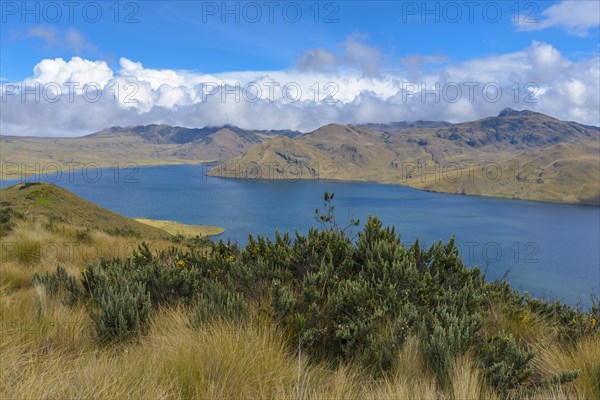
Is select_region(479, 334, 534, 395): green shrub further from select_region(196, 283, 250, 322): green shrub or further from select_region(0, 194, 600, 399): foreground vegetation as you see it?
select_region(196, 283, 250, 322): green shrub

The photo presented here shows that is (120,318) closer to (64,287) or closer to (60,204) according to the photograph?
(64,287)

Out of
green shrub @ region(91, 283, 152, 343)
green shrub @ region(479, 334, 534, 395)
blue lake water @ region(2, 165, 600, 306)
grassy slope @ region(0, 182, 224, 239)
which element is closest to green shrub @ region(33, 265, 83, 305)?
green shrub @ region(91, 283, 152, 343)

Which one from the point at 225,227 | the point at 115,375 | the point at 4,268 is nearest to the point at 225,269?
the point at 115,375

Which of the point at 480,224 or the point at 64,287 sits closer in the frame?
the point at 64,287

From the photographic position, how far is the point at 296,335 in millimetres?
4594

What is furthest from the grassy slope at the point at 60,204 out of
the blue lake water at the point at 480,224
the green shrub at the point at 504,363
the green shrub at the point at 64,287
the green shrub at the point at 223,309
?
the green shrub at the point at 504,363

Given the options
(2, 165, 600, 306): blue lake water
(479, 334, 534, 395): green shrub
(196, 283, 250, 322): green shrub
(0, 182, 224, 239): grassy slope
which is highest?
(196, 283, 250, 322): green shrub

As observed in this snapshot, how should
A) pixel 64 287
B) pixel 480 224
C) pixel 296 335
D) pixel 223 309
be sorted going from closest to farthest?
pixel 296 335
pixel 223 309
pixel 64 287
pixel 480 224

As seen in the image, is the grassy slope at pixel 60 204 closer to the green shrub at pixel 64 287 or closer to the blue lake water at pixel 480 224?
the blue lake water at pixel 480 224

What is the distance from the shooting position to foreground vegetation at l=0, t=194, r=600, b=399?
344 centimetres

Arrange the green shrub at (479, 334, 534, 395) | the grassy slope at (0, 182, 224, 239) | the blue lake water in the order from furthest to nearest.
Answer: the blue lake water, the grassy slope at (0, 182, 224, 239), the green shrub at (479, 334, 534, 395)

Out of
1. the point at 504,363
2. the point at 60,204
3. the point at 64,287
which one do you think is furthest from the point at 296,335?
the point at 60,204

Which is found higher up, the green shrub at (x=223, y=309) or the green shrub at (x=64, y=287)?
the green shrub at (x=223, y=309)

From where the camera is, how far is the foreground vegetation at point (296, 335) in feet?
11.3
